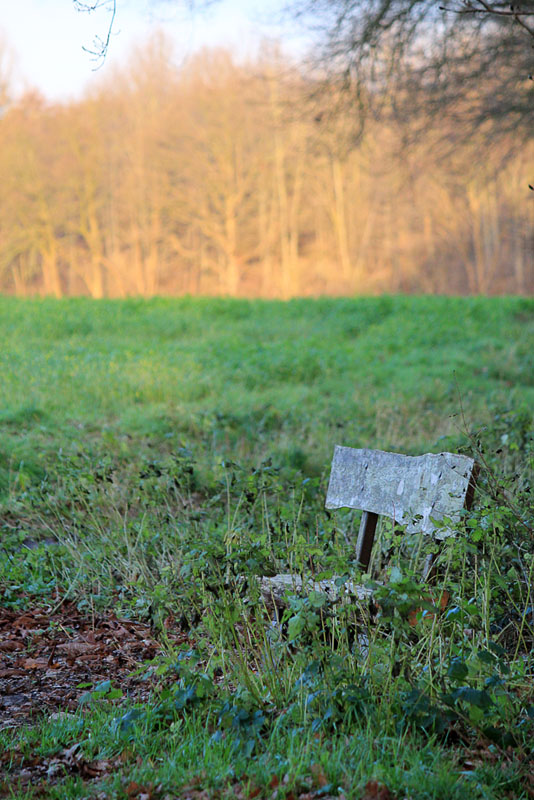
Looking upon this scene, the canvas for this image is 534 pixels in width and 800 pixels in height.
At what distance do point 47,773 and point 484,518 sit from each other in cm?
203

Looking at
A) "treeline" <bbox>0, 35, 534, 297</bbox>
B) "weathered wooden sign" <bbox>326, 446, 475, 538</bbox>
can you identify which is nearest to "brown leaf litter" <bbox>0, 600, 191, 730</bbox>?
"weathered wooden sign" <bbox>326, 446, 475, 538</bbox>

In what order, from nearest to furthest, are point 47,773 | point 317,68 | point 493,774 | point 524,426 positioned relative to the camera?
point 493,774
point 47,773
point 524,426
point 317,68

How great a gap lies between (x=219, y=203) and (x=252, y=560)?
29629 mm

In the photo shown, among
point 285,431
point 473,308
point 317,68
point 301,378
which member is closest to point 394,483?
point 285,431

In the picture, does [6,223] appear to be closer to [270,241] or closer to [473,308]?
[270,241]

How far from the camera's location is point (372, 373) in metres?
11.9

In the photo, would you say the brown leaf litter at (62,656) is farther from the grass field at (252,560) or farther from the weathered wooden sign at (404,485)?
the weathered wooden sign at (404,485)

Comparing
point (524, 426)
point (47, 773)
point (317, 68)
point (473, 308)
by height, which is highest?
point (317, 68)

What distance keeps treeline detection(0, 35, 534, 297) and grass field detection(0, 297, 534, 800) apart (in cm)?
1865

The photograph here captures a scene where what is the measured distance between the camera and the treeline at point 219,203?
30.3 meters

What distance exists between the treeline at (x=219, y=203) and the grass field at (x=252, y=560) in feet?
61.2

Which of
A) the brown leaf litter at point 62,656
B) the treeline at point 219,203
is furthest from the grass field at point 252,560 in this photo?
the treeline at point 219,203

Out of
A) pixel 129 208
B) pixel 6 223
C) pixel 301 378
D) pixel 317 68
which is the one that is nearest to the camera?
pixel 317 68

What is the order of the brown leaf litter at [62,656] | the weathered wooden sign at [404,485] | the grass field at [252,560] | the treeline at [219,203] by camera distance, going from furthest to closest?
the treeline at [219,203], the weathered wooden sign at [404,485], the brown leaf litter at [62,656], the grass field at [252,560]
